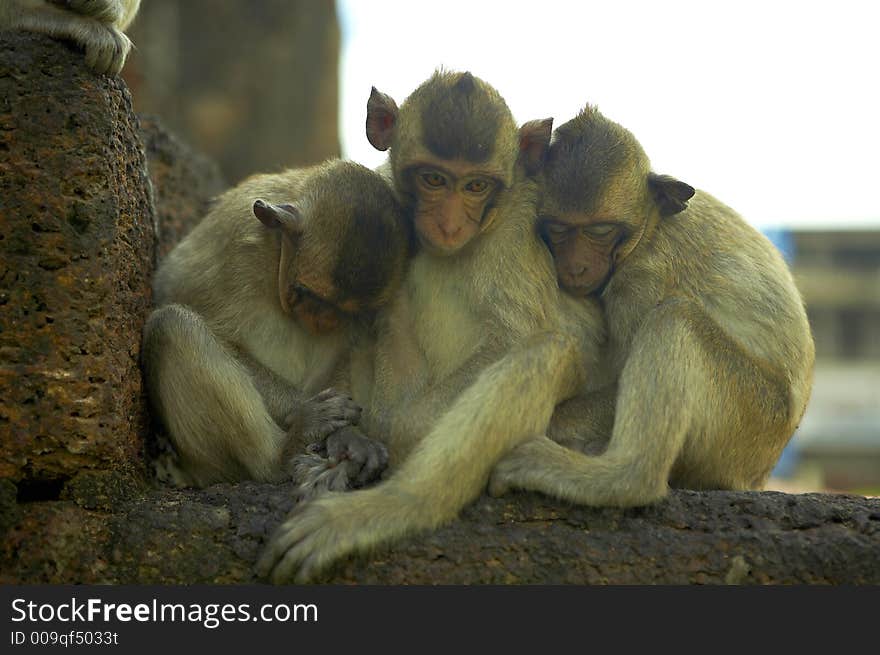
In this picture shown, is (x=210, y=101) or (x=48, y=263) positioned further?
(x=210, y=101)

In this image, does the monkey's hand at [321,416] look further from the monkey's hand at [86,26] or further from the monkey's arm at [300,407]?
the monkey's hand at [86,26]

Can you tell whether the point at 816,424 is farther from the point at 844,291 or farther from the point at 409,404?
the point at 409,404

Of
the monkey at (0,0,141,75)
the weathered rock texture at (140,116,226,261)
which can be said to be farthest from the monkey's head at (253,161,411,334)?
the weathered rock texture at (140,116,226,261)

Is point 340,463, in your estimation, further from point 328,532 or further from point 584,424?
point 584,424

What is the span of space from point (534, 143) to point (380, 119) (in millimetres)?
821

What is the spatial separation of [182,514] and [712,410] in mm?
2456

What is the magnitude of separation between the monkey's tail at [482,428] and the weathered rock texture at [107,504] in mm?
162

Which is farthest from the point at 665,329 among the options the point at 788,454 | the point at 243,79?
the point at 788,454

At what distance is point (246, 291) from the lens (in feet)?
17.9

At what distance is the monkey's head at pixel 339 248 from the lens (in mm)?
5070

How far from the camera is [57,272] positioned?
449 centimetres

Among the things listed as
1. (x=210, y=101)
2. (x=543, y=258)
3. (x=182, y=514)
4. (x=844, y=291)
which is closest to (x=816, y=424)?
(x=844, y=291)

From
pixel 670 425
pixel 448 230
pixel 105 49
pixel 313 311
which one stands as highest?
pixel 105 49

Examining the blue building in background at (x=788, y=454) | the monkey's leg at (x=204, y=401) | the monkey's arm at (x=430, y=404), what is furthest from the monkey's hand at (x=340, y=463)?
the blue building in background at (x=788, y=454)
